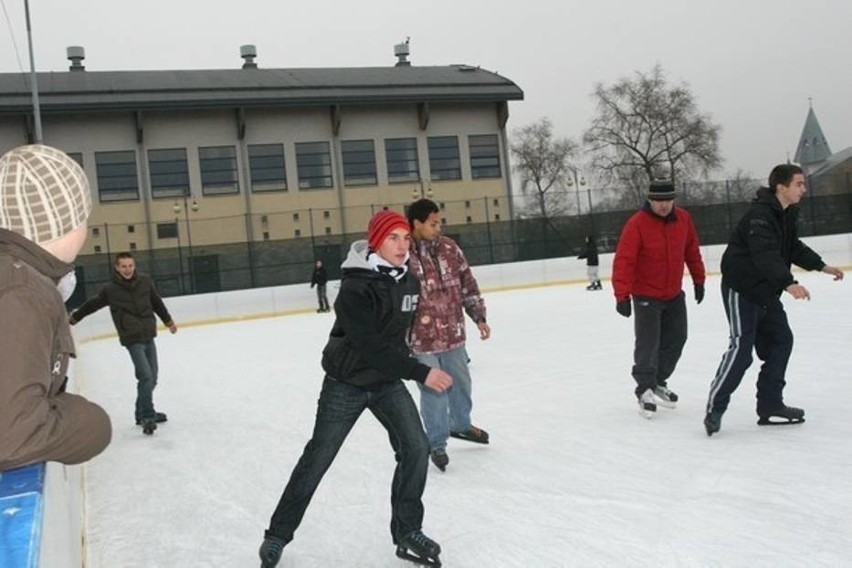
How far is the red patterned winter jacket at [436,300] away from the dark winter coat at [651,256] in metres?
1.26

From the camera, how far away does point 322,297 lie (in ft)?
68.7

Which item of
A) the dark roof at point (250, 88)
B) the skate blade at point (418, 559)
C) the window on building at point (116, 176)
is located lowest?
the skate blade at point (418, 559)

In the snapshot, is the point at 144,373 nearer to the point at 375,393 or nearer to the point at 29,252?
the point at 375,393

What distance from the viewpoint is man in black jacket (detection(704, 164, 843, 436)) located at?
15.1 ft

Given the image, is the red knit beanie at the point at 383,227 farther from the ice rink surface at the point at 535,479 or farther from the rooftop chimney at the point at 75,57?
the rooftop chimney at the point at 75,57

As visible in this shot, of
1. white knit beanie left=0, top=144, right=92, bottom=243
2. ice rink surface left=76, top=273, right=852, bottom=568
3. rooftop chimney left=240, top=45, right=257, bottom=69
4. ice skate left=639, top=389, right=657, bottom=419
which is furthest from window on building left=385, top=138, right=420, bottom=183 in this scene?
white knit beanie left=0, top=144, right=92, bottom=243

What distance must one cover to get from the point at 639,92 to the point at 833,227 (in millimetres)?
25253

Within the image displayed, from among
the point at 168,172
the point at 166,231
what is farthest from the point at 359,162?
the point at 166,231

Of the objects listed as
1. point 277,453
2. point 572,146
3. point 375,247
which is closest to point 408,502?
point 375,247

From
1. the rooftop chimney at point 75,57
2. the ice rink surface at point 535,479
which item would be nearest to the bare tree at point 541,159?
the rooftop chimney at point 75,57

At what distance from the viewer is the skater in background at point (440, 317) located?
15.0ft

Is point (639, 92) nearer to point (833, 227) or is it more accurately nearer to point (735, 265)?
point (833, 227)

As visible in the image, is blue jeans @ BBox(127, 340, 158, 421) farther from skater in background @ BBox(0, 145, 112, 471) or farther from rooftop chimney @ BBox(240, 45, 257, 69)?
rooftop chimney @ BBox(240, 45, 257, 69)

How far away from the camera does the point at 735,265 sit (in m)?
4.77
